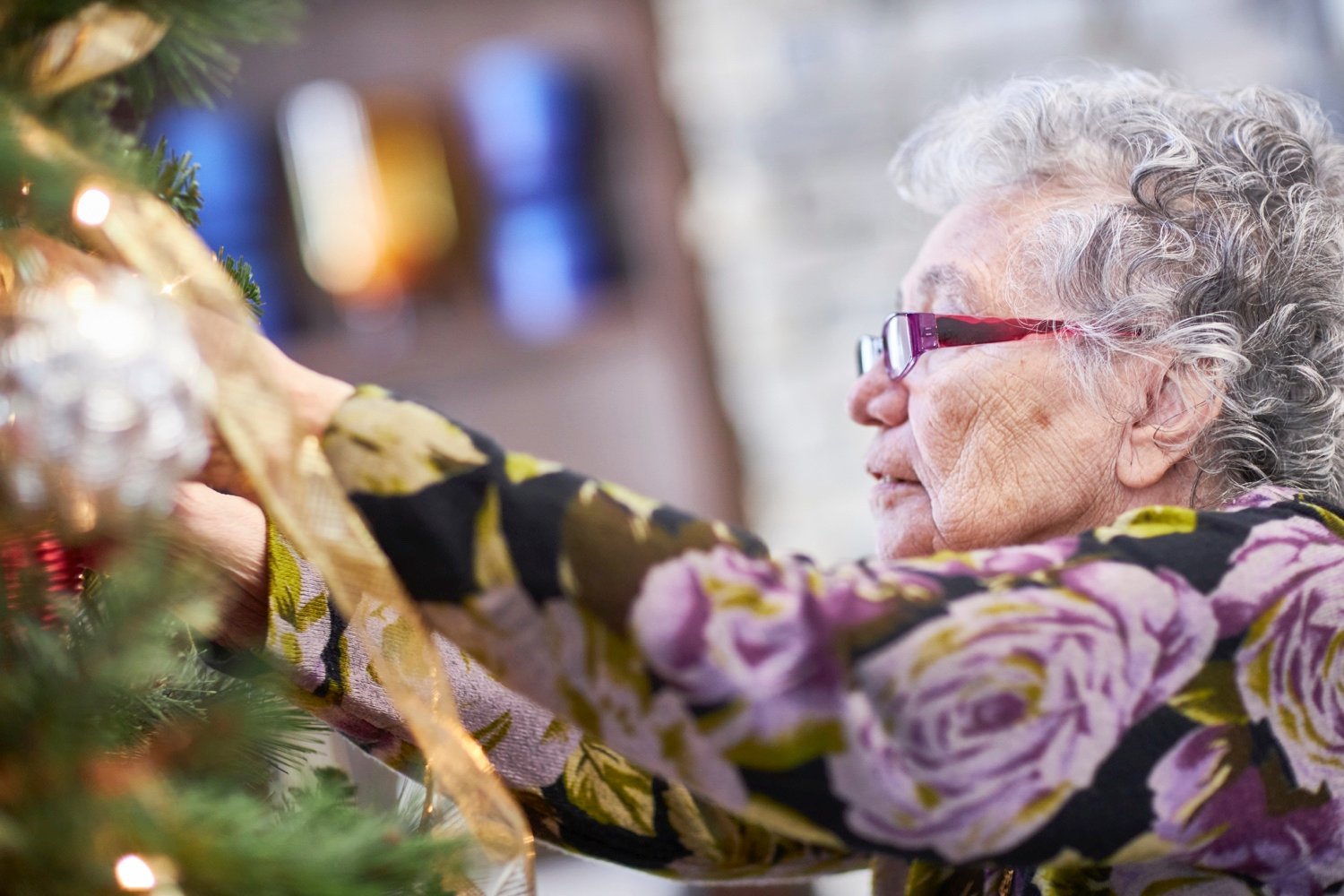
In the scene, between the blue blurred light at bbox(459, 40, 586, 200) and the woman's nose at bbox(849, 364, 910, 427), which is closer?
the woman's nose at bbox(849, 364, 910, 427)

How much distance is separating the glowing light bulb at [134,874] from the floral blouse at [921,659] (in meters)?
0.17

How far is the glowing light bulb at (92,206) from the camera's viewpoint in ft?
1.69

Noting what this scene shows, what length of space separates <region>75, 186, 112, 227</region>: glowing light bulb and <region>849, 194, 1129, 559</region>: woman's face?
2.12ft

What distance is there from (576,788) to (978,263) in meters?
0.51

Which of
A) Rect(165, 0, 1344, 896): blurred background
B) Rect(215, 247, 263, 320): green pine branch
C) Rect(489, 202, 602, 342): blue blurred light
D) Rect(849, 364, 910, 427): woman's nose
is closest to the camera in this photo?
Rect(215, 247, 263, 320): green pine branch

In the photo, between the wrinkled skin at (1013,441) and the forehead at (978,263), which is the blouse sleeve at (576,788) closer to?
the wrinkled skin at (1013,441)

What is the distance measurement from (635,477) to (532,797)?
342cm

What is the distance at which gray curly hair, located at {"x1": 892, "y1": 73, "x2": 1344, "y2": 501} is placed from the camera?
97cm

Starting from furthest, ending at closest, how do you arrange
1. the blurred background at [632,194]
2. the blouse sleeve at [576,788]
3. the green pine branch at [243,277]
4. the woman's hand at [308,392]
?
1. the blurred background at [632,194]
2. the blouse sleeve at [576,788]
3. the green pine branch at [243,277]
4. the woman's hand at [308,392]

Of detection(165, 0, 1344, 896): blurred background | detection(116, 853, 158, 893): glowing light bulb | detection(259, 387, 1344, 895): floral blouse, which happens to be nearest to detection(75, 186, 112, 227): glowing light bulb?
detection(259, 387, 1344, 895): floral blouse

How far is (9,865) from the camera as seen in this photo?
0.43 m

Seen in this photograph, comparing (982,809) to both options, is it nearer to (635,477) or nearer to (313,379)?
(313,379)

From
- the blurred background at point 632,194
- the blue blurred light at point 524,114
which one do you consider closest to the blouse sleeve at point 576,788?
the blurred background at point 632,194

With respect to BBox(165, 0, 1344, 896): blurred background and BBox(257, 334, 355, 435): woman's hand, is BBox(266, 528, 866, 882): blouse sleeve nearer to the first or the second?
BBox(257, 334, 355, 435): woman's hand
